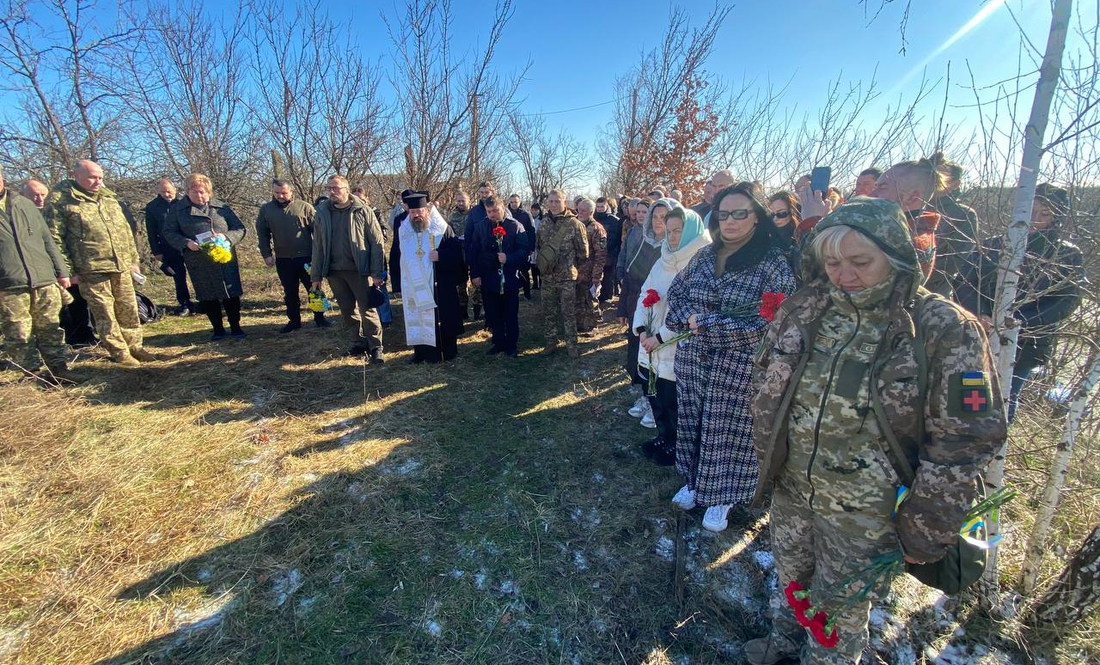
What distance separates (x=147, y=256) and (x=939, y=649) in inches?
541

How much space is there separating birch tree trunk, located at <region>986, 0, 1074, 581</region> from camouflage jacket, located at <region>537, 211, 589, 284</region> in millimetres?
4172

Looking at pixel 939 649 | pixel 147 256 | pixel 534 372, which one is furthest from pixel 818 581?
pixel 147 256

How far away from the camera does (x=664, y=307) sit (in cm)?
333

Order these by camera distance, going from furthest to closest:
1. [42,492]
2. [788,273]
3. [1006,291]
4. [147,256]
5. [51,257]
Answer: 1. [147,256]
2. [51,257]
3. [42,492]
4. [788,273]
5. [1006,291]

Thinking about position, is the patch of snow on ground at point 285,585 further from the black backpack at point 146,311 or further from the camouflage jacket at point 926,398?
the black backpack at point 146,311

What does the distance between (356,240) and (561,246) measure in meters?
2.45

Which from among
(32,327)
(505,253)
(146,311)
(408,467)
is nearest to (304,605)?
(408,467)

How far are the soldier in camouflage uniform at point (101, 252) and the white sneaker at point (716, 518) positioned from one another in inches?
248

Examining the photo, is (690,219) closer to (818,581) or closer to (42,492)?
(818,581)

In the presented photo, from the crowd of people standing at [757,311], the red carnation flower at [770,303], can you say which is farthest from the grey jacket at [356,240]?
the red carnation flower at [770,303]

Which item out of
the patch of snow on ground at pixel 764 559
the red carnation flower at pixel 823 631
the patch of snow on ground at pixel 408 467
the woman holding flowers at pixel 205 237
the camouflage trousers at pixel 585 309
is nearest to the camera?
the red carnation flower at pixel 823 631

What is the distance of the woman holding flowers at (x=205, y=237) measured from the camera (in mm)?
5605

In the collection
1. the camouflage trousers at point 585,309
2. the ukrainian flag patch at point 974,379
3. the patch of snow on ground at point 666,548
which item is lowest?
the patch of snow on ground at point 666,548

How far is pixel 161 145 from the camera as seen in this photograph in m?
8.91
